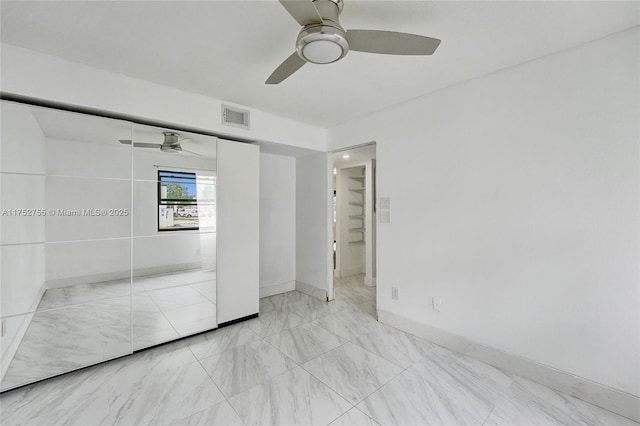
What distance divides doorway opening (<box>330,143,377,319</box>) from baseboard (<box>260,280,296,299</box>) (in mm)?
747

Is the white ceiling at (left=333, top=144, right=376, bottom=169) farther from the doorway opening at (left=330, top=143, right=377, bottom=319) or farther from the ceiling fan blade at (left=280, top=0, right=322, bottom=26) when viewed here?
the ceiling fan blade at (left=280, top=0, right=322, bottom=26)

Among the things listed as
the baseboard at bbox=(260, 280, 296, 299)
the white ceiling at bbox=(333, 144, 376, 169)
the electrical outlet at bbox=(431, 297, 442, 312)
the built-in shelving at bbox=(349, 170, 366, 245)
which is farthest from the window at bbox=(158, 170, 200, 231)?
the built-in shelving at bbox=(349, 170, 366, 245)

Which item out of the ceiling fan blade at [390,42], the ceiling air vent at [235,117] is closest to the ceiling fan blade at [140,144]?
the ceiling air vent at [235,117]

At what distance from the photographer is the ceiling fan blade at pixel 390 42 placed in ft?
4.96

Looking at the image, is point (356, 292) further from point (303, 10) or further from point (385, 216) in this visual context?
point (303, 10)

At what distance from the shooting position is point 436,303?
9.11 ft

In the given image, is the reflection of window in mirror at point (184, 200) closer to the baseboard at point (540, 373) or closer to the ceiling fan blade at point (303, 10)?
the ceiling fan blade at point (303, 10)

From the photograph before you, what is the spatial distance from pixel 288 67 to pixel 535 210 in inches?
87.8

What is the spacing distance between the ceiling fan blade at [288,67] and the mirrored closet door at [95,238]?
1401 millimetres

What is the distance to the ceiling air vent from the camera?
3023 mm

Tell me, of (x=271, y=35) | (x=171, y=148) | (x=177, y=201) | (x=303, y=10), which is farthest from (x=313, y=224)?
(x=303, y=10)

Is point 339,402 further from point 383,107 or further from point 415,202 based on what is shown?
point 383,107

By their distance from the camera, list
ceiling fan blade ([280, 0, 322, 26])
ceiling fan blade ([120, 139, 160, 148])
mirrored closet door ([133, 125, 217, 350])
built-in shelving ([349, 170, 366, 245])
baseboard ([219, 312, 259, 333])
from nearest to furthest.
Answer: ceiling fan blade ([280, 0, 322, 26]), ceiling fan blade ([120, 139, 160, 148]), mirrored closet door ([133, 125, 217, 350]), baseboard ([219, 312, 259, 333]), built-in shelving ([349, 170, 366, 245])

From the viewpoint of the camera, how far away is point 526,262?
2.21 m
